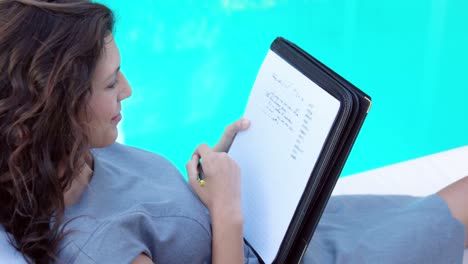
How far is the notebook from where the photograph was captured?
43.6 inches

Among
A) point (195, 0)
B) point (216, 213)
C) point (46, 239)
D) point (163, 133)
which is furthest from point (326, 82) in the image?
point (195, 0)

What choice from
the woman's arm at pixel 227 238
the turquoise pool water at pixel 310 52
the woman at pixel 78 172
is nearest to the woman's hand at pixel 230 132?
the woman at pixel 78 172

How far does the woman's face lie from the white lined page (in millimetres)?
280

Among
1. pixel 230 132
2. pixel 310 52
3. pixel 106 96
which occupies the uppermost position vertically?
pixel 106 96

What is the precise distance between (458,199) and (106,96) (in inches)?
29.2

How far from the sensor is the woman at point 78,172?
3.36 feet

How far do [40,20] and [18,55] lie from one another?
0.22 ft

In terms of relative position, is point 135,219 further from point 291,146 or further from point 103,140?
point 291,146

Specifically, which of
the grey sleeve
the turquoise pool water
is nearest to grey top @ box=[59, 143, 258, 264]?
the grey sleeve

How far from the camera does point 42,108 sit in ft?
3.37

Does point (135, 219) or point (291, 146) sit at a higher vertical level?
point (291, 146)

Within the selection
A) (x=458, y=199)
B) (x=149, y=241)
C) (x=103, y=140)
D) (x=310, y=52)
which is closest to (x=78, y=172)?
(x=103, y=140)

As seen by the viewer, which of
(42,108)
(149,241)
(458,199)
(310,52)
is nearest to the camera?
(42,108)

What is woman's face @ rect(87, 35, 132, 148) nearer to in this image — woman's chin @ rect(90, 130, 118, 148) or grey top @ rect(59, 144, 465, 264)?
woman's chin @ rect(90, 130, 118, 148)
